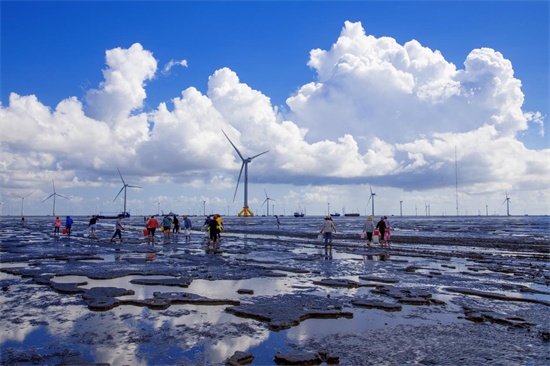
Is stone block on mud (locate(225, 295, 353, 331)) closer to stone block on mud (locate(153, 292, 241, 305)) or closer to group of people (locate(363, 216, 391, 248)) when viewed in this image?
stone block on mud (locate(153, 292, 241, 305))

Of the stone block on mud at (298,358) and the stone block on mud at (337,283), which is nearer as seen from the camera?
the stone block on mud at (298,358)

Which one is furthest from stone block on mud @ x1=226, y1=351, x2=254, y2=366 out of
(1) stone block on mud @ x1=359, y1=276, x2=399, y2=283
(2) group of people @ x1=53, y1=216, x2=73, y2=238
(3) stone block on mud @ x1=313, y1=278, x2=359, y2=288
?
(2) group of people @ x1=53, y1=216, x2=73, y2=238

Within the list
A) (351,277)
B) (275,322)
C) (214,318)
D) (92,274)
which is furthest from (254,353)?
(92,274)

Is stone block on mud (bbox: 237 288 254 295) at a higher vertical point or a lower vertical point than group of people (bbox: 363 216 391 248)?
lower

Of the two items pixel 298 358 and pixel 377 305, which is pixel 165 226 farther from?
pixel 298 358

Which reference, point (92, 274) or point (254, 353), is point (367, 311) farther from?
point (92, 274)

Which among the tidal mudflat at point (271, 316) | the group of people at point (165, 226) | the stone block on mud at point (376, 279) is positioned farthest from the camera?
the group of people at point (165, 226)

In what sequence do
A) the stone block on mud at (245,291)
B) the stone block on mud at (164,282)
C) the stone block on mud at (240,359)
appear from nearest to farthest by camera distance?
the stone block on mud at (240,359), the stone block on mud at (245,291), the stone block on mud at (164,282)

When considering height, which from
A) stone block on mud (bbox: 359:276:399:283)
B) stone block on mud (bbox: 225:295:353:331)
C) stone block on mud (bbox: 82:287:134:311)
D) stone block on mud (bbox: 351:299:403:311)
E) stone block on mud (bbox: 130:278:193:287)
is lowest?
stone block on mud (bbox: 359:276:399:283)

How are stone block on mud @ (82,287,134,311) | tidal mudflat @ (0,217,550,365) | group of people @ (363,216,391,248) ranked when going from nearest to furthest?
1. tidal mudflat @ (0,217,550,365)
2. stone block on mud @ (82,287,134,311)
3. group of people @ (363,216,391,248)

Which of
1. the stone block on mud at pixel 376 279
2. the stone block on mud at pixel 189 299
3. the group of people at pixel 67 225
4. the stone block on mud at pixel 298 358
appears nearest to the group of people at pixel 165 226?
the group of people at pixel 67 225

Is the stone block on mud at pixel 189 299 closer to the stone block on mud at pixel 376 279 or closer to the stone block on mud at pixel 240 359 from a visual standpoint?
the stone block on mud at pixel 240 359

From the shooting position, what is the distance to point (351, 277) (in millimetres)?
14867

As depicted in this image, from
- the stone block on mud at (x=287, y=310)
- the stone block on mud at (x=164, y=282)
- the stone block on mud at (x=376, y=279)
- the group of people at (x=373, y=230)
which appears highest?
the group of people at (x=373, y=230)
